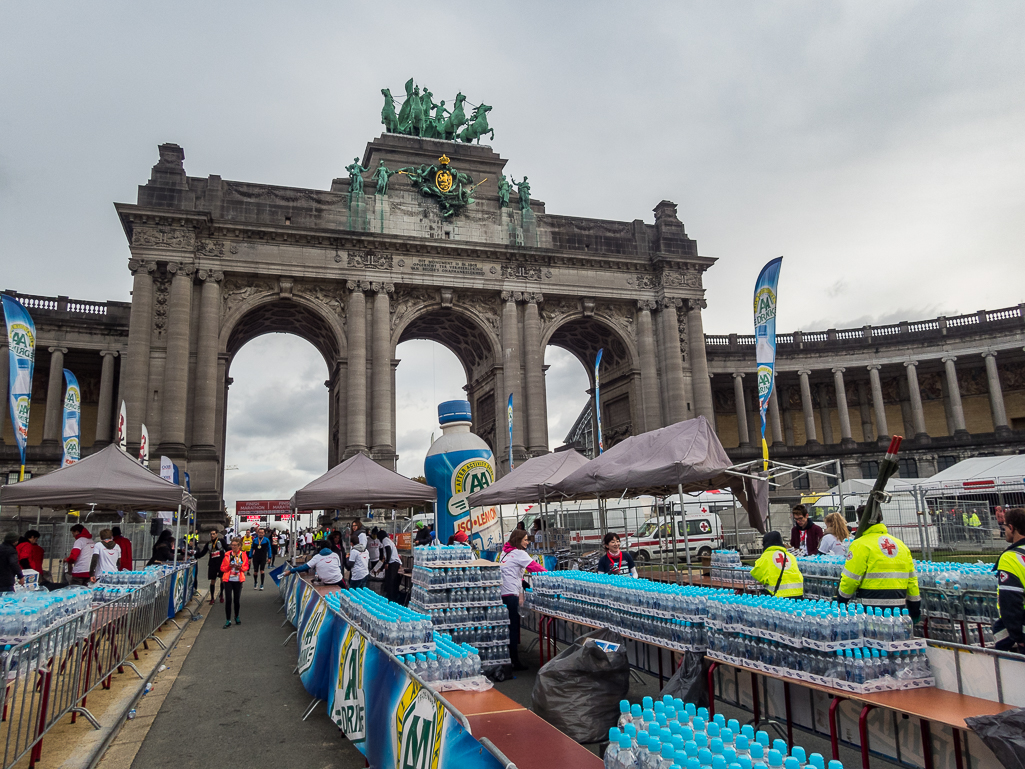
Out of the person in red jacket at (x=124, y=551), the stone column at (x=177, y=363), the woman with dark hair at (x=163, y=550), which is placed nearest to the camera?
the person in red jacket at (x=124, y=551)

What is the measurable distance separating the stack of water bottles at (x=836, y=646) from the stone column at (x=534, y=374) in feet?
103

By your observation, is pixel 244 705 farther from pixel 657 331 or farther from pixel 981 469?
pixel 657 331

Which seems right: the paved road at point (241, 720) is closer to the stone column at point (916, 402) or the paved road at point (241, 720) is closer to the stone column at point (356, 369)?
the stone column at point (356, 369)

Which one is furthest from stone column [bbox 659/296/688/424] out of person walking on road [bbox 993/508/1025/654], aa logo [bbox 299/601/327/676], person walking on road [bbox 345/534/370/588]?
person walking on road [bbox 993/508/1025/654]

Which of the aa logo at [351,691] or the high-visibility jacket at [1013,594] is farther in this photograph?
the aa logo at [351,691]

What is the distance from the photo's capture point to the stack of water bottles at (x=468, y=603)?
9.30 meters

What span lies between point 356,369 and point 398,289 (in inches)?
208

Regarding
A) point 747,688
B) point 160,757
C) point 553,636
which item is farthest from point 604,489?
point 160,757

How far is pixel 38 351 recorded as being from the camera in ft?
137

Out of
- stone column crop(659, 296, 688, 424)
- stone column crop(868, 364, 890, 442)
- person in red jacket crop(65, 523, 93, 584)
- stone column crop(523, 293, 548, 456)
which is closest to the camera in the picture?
person in red jacket crop(65, 523, 93, 584)

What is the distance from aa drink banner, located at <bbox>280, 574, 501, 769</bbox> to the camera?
12.6ft

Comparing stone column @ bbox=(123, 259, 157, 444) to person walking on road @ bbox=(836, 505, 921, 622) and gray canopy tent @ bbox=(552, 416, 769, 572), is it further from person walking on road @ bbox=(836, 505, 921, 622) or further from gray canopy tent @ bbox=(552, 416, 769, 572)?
person walking on road @ bbox=(836, 505, 921, 622)

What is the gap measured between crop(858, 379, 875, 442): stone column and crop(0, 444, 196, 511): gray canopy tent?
52.3 metres

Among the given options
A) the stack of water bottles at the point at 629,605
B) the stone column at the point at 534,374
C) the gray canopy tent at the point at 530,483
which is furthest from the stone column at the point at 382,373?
the stack of water bottles at the point at 629,605
